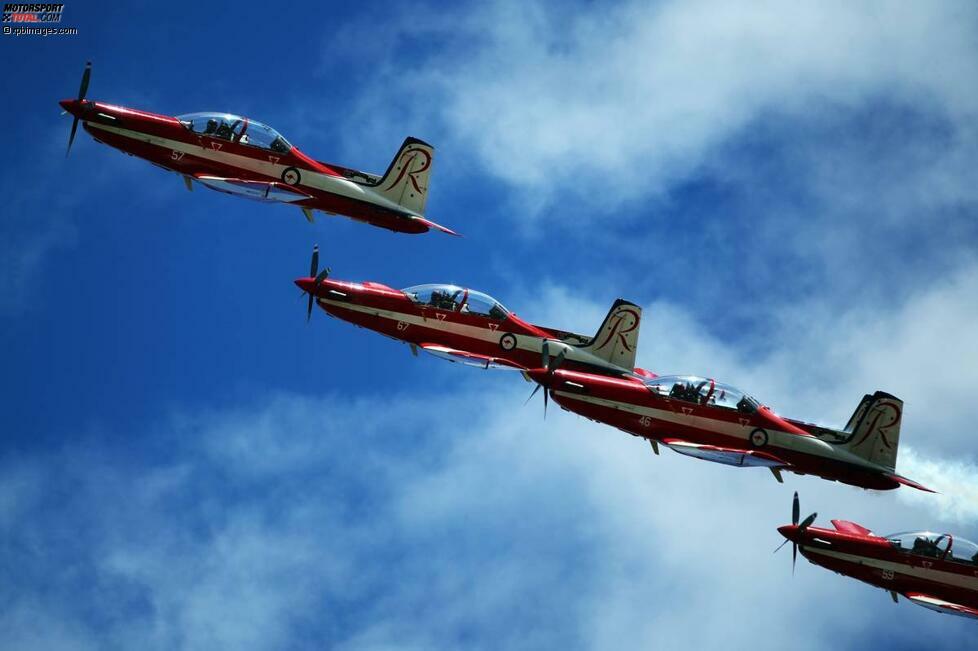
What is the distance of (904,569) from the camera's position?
7119 cm

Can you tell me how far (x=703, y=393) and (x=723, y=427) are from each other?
1.70 m

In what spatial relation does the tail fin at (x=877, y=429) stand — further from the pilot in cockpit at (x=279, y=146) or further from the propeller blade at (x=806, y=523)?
the pilot in cockpit at (x=279, y=146)

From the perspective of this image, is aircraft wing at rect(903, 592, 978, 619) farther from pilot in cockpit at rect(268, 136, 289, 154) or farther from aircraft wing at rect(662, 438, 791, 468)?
pilot in cockpit at rect(268, 136, 289, 154)

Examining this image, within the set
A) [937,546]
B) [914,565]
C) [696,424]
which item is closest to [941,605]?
[914,565]

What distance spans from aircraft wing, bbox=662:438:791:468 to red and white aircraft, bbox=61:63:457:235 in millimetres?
15764

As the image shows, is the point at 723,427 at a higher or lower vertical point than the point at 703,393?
lower

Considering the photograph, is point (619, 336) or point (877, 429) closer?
point (877, 429)

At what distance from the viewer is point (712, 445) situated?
70.3 metres

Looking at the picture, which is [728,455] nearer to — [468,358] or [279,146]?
Answer: [468,358]

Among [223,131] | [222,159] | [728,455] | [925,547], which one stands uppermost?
[223,131]

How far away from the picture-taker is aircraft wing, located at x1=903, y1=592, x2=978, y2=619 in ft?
230

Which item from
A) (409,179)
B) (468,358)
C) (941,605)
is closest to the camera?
(941,605)

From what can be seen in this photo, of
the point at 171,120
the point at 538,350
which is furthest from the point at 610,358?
the point at 171,120

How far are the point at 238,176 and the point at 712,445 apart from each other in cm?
2424
